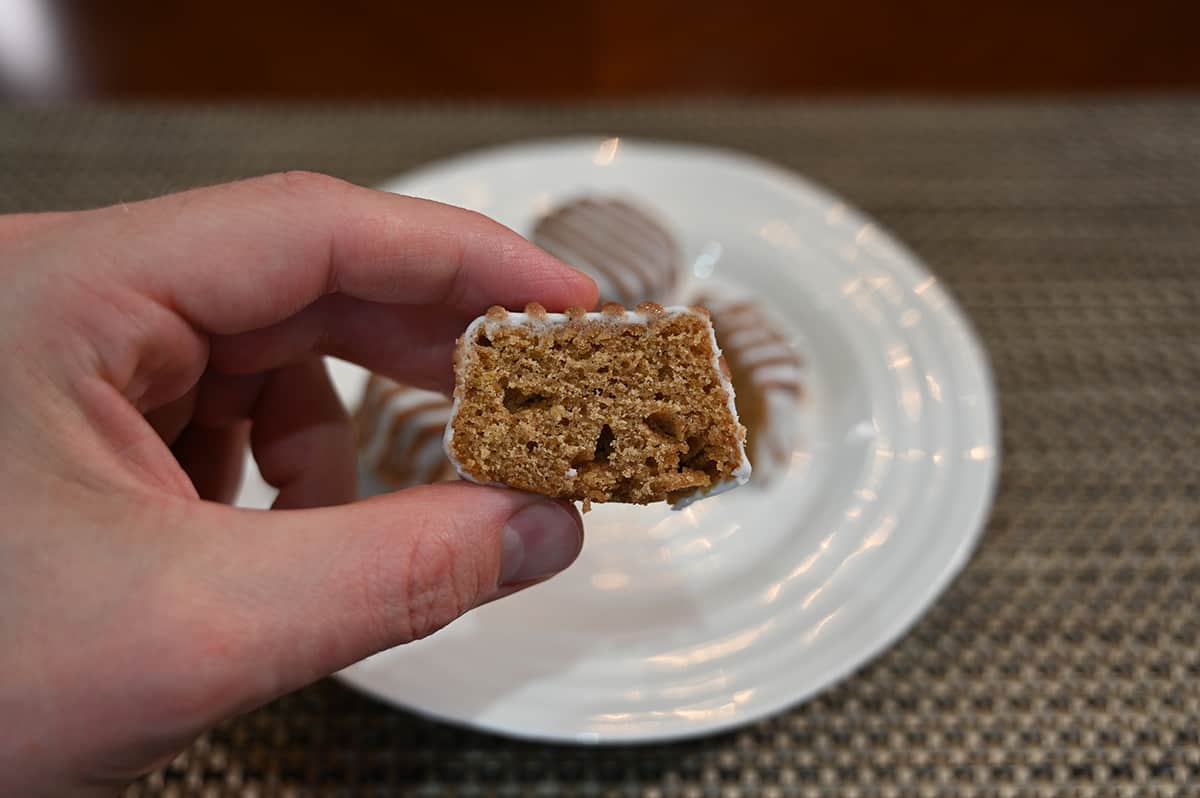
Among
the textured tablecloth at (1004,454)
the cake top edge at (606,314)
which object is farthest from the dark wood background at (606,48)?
the cake top edge at (606,314)

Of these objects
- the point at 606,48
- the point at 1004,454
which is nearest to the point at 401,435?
the point at 1004,454

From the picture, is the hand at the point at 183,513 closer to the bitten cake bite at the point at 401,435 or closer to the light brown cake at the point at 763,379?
the bitten cake bite at the point at 401,435

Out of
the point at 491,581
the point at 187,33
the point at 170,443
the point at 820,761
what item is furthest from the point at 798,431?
the point at 187,33

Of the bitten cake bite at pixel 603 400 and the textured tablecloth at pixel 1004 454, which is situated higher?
the bitten cake bite at pixel 603 400

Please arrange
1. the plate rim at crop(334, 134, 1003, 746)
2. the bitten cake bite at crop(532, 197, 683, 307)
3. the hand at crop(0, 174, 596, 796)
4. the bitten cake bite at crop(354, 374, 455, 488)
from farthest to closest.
→ the bitten cake bite at crop(532, 197, 683, 307), the bitten cake bite at crop(354, 374, 455, 488), the plate rim at crop(334, 134, 1003, 746), the hand at crop(0, 174, 596, 796)

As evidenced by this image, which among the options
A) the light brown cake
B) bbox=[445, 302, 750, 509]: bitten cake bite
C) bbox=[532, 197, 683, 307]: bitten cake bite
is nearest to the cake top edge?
bbox=[445, 302, 750, 509]: bitten cake bite

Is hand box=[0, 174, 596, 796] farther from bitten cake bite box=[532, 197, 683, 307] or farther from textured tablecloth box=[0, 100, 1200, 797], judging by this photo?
bitten cake bite box=[532, 197, 683, 307]
